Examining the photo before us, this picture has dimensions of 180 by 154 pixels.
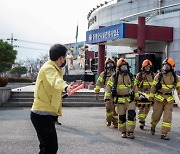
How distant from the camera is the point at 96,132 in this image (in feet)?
30.4

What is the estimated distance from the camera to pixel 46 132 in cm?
451

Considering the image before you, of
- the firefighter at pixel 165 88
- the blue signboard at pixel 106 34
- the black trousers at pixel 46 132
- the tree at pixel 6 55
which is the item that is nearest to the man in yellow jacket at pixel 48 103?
the black trousers at pixel 46 132

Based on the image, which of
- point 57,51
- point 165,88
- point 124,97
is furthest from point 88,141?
point 57,51

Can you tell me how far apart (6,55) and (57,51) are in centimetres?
3565

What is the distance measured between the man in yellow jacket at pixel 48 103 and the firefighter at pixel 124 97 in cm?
419

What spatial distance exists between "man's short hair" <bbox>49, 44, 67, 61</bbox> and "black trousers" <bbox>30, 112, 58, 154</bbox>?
78cm

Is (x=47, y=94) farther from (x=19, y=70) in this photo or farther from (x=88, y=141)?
(x=19, y=70)

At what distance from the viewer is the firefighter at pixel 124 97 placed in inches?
338

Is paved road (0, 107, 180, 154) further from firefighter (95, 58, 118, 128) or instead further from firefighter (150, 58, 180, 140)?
firefighter (150, 58, 180, 140)

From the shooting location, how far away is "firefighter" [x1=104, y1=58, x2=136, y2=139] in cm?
859

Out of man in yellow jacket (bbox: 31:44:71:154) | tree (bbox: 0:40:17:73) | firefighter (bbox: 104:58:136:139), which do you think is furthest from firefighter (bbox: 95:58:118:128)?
tree (bbox: 0:40:17:73)

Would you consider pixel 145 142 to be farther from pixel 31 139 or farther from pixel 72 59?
pixel 72 59

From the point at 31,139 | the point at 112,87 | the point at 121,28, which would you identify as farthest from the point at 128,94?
the point at 121,28

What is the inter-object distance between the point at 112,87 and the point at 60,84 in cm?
488
